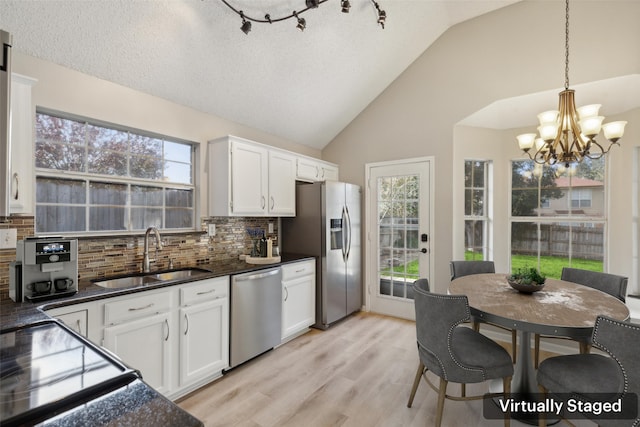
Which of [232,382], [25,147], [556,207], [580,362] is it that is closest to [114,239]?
[25,147]

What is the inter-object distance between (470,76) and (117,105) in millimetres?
3664

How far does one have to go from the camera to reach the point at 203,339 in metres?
2.50

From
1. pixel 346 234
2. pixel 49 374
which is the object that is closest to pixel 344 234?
pixel 346 234

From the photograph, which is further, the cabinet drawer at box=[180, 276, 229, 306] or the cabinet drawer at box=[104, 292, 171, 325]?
the cabinet drawer at box=[180, 276, 229, 306]

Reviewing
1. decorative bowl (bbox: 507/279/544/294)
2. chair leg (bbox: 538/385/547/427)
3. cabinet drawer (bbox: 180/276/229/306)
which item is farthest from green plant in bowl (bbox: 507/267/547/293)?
cabinet drawer (bbox: 180/276/229/306)

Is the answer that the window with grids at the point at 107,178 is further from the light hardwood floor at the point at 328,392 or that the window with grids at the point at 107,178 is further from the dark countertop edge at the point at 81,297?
the light hardwood floor at the point at 328,392

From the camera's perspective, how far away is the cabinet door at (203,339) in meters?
2.37

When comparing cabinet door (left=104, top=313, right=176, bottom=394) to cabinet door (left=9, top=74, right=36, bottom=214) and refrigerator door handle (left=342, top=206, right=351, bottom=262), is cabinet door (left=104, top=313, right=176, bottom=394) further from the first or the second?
refrigerator door handle (left=342, top=206, right=351, bottom=262)

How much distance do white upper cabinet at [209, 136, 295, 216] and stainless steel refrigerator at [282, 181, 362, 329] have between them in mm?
364

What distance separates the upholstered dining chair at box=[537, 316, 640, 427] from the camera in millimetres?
1393

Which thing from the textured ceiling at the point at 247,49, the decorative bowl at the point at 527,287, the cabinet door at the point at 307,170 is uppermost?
the textured ceiling at the point at 247,49

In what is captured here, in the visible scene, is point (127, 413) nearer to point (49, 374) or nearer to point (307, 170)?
point (49, 374)

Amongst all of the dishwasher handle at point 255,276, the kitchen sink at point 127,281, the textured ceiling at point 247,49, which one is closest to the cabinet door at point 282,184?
the textured ceiling at point 247,49

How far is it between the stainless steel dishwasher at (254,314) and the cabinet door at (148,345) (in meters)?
0.57
